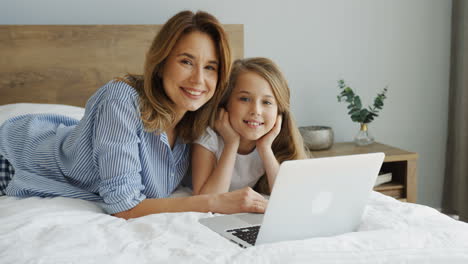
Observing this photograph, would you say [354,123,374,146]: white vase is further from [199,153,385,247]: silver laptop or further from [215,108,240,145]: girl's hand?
[199,153,385,247]: silver laptop

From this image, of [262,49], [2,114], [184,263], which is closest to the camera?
[184,263]

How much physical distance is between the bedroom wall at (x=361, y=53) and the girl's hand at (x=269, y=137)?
110 cm

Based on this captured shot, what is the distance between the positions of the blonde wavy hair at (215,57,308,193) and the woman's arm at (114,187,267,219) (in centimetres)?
36

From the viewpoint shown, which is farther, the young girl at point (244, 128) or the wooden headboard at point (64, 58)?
the wooden headboard at point (64, 58)

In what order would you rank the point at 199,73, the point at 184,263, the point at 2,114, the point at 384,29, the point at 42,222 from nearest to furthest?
1. the point at 184,263
2. the point at 42,222
3. the point at 199,73
4. the point at 2,114
5. the point at 384,29

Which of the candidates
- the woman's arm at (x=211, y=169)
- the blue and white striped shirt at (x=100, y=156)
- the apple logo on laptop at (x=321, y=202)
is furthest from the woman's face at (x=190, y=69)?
the apple logo on laptop at (x=321, y=202)

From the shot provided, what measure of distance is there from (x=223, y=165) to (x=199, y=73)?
0.32 m

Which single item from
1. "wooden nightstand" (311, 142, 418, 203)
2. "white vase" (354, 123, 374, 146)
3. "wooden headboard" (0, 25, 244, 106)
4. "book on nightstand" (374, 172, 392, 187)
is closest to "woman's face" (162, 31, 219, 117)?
"wooden headboard" (0, 25, 244, 106)

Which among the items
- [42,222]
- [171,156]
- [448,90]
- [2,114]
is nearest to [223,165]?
[171,156]

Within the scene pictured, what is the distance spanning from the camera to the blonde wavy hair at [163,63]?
1.40 meters

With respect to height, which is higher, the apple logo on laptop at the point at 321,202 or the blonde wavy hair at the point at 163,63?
the blonde wavy hair at the point at 163,63

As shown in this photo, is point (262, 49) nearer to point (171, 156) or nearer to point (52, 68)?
point (52, 68)

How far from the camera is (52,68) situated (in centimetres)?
228

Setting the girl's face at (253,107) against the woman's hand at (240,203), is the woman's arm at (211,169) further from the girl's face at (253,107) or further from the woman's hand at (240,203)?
the woman's hand at (240,203)
